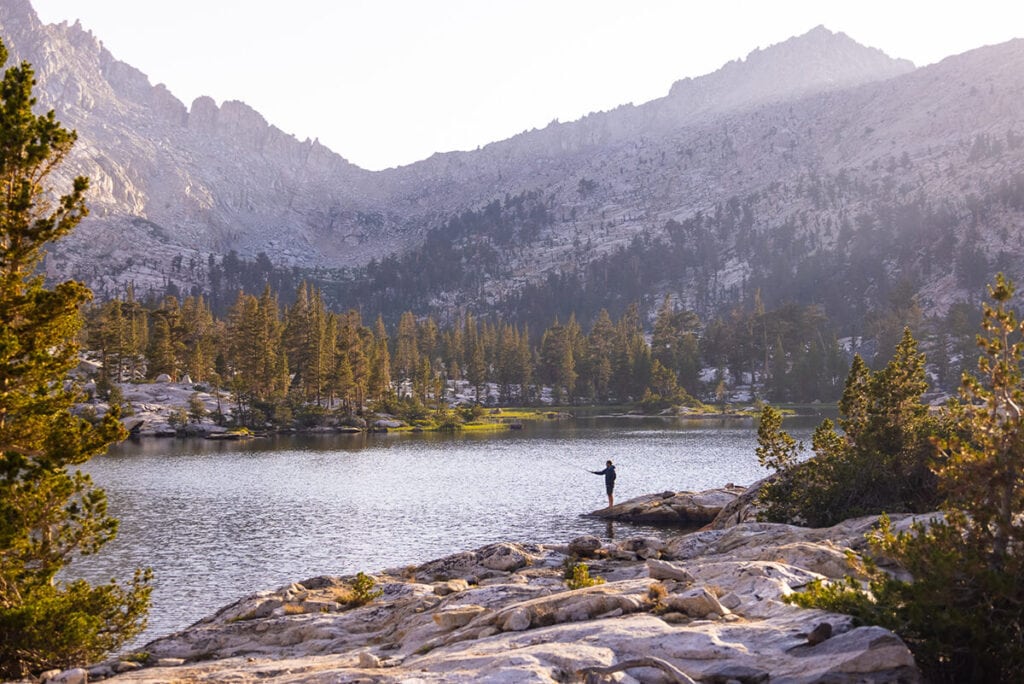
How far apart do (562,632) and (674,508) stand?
34.3 metres

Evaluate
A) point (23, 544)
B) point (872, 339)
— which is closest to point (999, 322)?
point (23, 544)

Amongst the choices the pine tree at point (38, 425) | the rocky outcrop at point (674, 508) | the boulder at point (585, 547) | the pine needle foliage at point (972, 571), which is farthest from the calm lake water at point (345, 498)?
the pine needle foliage at point (972, 571)

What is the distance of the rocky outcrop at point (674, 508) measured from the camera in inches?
1780

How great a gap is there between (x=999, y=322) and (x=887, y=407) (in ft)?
74.7

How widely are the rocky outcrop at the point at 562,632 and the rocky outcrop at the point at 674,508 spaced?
18.3 metres

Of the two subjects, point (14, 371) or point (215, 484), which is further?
point (215, 484)

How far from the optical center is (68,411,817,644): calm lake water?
35625 millimetres

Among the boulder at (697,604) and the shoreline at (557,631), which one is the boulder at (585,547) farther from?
the boulder at (697,604)

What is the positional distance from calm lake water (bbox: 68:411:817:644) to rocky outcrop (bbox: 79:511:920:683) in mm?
7827

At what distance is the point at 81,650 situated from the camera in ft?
57.7

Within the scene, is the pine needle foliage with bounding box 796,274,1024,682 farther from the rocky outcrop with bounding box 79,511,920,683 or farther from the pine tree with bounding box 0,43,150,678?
the pine tree with bounding box 0,43,150,678

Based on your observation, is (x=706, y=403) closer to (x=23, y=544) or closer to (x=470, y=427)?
(x=470, y=427)

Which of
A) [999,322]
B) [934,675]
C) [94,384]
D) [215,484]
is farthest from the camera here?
[94,384]

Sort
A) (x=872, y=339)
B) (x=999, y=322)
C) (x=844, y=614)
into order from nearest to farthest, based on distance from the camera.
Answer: (x=844, y=614) → (x=999, y=322) → (x=872, y=339)
